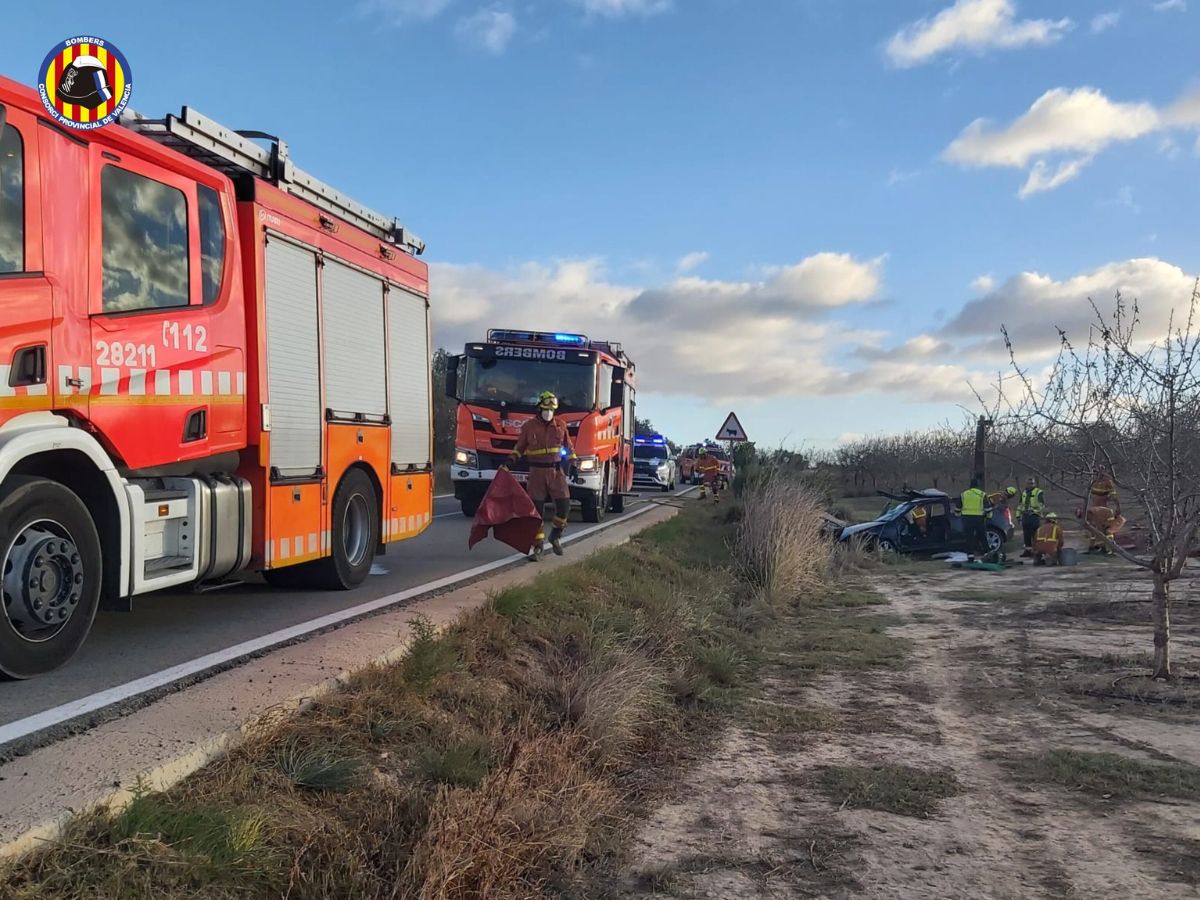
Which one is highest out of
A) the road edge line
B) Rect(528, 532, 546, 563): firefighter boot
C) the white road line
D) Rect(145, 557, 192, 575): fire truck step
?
Rect(145, 557, 192, 575): fire truck step

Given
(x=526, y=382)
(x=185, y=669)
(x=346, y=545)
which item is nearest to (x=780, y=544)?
(x=526, y=382)

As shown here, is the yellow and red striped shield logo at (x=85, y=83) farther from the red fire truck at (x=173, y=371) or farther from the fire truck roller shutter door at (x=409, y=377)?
the fire truck roller shutter door at (x=409, y=377)

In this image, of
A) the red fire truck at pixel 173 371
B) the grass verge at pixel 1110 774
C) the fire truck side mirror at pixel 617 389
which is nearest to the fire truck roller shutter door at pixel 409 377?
the red fire truck at pixel 173 371

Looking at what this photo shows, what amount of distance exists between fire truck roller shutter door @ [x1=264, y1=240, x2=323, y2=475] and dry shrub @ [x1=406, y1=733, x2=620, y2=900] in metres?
3.33

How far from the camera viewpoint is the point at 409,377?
9.59m

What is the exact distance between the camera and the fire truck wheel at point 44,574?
184 inches

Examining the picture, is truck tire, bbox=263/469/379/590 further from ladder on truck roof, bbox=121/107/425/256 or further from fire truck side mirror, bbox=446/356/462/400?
fire truck side mirror, bbox=446/356/462/400

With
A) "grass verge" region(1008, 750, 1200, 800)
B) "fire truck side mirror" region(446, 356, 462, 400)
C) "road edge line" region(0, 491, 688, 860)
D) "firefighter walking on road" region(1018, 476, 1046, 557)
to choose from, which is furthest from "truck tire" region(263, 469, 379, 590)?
"firefighter walking on road" region(1018, 476, 1046, 557)

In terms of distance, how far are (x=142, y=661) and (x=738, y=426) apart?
68.5ft

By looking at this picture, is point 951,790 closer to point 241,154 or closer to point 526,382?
point 241,154

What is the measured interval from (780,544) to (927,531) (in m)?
7.07

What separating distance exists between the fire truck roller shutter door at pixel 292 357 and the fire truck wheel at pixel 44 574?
6.24ft

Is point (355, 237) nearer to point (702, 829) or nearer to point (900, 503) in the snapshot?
point (702, 829)

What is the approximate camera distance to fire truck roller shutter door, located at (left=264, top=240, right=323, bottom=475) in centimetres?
695
